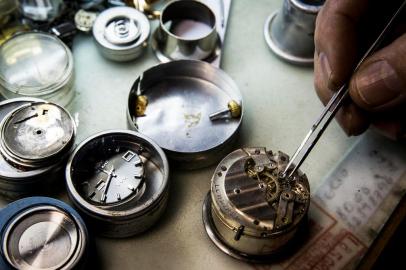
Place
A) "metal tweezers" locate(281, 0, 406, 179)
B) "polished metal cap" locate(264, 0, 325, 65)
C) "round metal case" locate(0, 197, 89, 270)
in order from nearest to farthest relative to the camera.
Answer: "round metal case" locate(0, 197, 89, 270) → "metal tweezers" locate(281, 0, 406, 179) → "polished metal cap" locate(264, 0, 325, 65)

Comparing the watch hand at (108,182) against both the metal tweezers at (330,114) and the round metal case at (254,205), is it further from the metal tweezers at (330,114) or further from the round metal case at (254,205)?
the metal tweezers at (330,114)

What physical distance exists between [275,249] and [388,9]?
1.98 ft

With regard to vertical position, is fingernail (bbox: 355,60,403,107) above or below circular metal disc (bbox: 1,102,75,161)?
above

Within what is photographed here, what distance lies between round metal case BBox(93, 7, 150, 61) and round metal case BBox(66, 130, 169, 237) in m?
0.28

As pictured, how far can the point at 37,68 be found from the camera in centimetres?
120

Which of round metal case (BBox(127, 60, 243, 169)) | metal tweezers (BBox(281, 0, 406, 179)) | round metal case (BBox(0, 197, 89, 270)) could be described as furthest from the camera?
round metal case (BBox(127, 60, 243, 169))

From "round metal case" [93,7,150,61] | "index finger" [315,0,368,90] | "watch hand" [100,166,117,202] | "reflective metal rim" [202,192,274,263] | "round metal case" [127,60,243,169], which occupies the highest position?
"index finger" [315,0,368,90]

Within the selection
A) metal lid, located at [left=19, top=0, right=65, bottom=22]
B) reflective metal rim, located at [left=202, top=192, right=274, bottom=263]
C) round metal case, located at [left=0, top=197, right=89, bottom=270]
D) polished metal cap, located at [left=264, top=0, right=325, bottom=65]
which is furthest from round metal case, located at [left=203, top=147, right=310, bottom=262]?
metal lid, located at [left=19, top=0, right=65, bottom=22]

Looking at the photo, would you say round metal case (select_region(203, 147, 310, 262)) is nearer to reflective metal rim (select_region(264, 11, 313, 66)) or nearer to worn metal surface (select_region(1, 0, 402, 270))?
worn metal surface (select_region(1, 0, 402, 270))

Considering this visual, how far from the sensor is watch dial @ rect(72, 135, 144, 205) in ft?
3.31

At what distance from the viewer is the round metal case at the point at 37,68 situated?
3.73 ft

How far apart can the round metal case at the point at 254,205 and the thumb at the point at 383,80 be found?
0.66 feet

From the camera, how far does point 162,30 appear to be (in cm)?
123

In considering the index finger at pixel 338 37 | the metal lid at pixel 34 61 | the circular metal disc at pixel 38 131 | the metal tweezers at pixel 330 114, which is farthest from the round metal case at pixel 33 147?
the index finger at pixel 338 37
